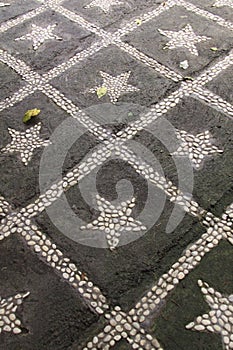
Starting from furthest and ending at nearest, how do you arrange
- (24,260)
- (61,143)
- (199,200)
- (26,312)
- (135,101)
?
1. (135,101)
2. (61,143)
3. (199,200)
4. (24,260)
5. (26,312)

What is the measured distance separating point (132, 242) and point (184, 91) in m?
0.99

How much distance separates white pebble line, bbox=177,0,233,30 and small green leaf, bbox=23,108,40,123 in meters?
1.30

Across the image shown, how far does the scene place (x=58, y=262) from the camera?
1.87m

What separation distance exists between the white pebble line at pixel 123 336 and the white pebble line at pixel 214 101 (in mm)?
1195

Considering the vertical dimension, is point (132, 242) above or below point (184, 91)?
below

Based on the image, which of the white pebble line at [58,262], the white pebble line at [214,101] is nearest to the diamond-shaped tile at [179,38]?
the white pebble line at [214,101]

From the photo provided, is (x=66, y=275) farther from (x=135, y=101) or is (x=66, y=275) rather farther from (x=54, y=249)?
(x=135, y=101)

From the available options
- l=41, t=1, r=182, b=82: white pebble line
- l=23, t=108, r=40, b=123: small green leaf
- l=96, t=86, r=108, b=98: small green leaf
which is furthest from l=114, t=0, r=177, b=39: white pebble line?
l=23, t=108, r=40, b=123: small green leaf

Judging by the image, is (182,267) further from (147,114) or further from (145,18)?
(145,18)

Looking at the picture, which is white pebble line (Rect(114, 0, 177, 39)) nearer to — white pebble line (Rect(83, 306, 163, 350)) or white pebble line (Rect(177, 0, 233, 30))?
white pebble line (Rect(177, 0, 233, 30))

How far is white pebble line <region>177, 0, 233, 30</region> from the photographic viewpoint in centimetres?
293

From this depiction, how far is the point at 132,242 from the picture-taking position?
1.91 metres

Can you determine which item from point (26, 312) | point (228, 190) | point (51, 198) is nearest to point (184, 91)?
point (228, 190)

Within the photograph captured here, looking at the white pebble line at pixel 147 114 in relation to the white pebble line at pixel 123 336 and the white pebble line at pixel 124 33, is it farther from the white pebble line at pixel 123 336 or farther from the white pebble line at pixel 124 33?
the white pebble line at pixel 123 336
